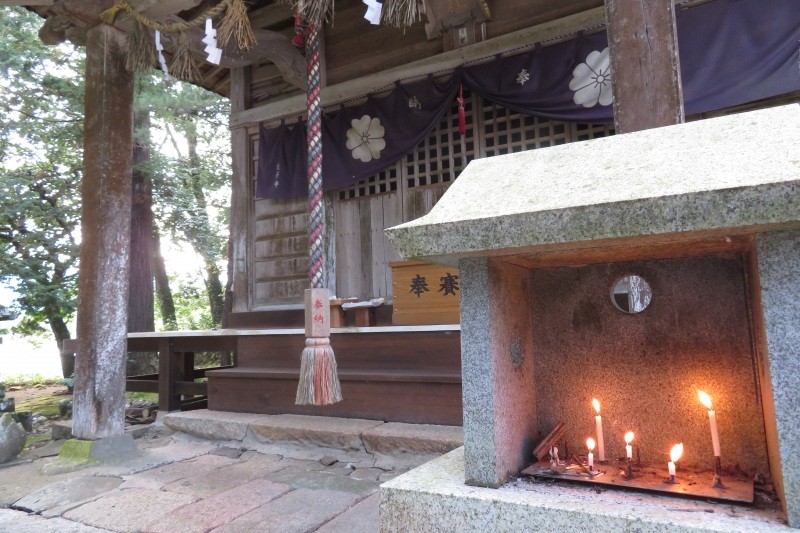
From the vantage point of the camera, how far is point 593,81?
5.31 metres

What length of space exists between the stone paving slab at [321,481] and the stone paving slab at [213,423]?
3.24 feet

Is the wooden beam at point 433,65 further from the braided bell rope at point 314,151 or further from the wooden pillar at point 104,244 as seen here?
the wooden pillar at point 104,244

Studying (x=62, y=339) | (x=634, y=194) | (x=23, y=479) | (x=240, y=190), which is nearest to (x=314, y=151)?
(x=634, y=194)

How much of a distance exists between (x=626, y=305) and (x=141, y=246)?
990cm

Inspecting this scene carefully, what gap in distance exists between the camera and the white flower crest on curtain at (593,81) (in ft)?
17.2

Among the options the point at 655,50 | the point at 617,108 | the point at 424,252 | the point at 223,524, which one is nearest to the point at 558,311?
the point at 424,252

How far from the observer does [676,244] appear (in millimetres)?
1833

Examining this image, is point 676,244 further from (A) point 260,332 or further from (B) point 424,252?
(A) point 260,332

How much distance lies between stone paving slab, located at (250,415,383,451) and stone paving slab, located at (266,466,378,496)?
347mm

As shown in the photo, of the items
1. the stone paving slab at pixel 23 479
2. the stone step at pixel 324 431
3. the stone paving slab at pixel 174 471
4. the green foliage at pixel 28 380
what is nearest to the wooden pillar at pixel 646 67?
the stone step at pixel 324 431

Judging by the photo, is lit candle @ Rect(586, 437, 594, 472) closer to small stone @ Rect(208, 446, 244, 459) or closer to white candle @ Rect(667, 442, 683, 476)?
white candle @ Rect(667, 442, 683, 476)

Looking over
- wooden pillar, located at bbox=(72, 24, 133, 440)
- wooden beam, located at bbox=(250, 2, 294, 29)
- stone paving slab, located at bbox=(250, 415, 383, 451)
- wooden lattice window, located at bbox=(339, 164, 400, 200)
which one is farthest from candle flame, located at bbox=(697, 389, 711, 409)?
wooden beam, located at bbox=(250, 2, 294, 29)

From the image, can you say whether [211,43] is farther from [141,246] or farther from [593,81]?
[141,246]

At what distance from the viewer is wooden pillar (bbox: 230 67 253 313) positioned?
24.7 feet
